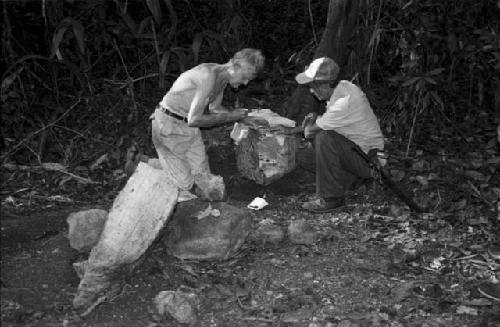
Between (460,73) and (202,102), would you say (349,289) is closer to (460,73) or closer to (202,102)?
(202,102)

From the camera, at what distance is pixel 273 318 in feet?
11.3

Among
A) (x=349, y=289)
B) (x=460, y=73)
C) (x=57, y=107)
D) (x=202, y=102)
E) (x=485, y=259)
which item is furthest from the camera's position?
(x=57, y=107)

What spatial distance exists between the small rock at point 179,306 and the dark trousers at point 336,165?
163 cm

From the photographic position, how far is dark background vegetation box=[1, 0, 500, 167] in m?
5.41

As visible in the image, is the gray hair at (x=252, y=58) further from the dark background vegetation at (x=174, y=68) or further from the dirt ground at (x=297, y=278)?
the dark background vegetation at (x=174, y=68)

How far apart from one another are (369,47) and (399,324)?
285cm

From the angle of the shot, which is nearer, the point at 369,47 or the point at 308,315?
the point at 308,315

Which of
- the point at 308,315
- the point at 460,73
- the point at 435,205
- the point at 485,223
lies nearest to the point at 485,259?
the point at 485,223

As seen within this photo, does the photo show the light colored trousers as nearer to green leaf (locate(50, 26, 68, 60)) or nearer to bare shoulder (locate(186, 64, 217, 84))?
bare shoulder (locate(186, 64, 217, 84))

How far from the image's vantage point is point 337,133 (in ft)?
15.3

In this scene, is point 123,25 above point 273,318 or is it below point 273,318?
above

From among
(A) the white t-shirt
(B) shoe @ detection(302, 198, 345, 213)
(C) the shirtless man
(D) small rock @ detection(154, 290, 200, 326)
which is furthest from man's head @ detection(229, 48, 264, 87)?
(D) small rock @ detection(154, 290, 200, 326)

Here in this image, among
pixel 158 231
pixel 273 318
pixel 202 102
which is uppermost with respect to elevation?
pixel 202 102

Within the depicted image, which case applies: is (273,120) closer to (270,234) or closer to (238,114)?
(238,114)
